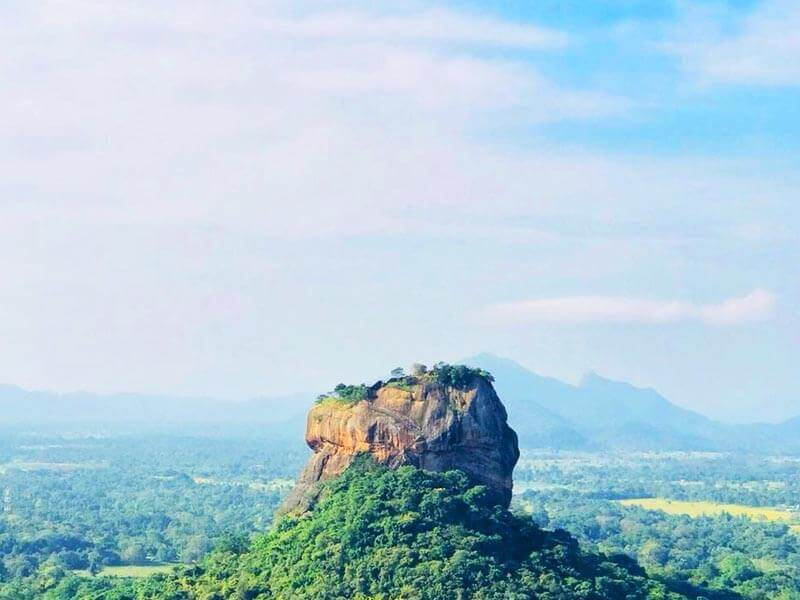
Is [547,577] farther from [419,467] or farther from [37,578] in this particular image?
[37,578]

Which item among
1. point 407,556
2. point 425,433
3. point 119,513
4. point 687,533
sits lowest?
point 119,513

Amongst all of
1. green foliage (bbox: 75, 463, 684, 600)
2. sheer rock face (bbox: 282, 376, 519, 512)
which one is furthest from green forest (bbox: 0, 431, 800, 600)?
sheer rock face (bbox: 282, 376, 519, 512)

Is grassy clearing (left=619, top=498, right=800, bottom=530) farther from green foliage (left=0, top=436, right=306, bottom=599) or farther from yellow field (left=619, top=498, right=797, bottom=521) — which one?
green foliage (left=0, top=436, right=306, bottom=599)

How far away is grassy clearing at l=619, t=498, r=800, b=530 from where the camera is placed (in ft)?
454

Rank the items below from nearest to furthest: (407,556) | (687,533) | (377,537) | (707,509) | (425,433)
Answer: (407,556) → (377,537) → (425,433) → (687,533) → (707,509)

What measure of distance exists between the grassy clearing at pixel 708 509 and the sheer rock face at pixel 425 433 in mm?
93207

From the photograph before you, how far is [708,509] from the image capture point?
480 ft

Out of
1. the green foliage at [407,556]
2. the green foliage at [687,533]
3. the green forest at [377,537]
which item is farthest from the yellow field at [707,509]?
the green foliage at [407,556]

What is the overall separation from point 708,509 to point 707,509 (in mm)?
124

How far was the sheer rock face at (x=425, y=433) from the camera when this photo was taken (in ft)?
160

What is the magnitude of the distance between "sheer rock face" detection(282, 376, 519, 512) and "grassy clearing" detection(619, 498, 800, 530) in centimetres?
9321

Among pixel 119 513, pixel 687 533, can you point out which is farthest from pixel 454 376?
pixel 119 513

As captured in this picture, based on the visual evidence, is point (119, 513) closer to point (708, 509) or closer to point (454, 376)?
point (708, 509)

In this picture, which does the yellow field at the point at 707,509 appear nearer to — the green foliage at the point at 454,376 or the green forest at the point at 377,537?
the green forest at the point at 377,537
